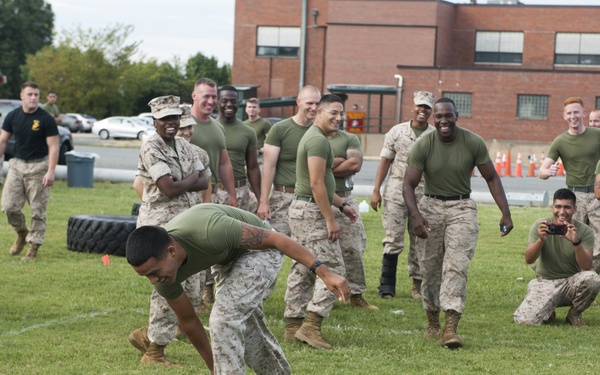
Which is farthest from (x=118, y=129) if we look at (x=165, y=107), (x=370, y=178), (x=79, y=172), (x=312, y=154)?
(x=165, y=107)

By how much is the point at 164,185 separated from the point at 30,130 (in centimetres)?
541

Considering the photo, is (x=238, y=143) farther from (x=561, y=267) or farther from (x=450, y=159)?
(x=561, y=267)

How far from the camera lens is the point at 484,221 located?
1908 cm

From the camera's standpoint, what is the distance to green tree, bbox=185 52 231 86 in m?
97.1

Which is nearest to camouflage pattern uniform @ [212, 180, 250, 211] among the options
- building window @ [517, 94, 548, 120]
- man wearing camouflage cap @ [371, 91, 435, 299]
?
man wearing camouflage cap @ [371, 91, 435, 299]

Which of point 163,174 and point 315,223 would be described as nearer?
point 163,174

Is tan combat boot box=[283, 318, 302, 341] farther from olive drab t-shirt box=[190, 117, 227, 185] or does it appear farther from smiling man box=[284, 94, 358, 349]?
olive drab t-shirt box=[190, 117, 227, 185]

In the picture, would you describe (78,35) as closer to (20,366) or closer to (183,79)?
(183,79)

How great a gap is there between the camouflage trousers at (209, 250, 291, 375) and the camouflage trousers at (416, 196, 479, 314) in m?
2.77

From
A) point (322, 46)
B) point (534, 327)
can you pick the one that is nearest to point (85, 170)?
point (534, 327)

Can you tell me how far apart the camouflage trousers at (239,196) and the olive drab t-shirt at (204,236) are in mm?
4363

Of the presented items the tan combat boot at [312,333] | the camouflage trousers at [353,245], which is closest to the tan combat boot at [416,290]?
the camouflage trousers at [353,245]

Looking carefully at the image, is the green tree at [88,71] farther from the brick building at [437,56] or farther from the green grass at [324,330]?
the green grass at [324,330]

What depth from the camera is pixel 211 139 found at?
10.2 m
